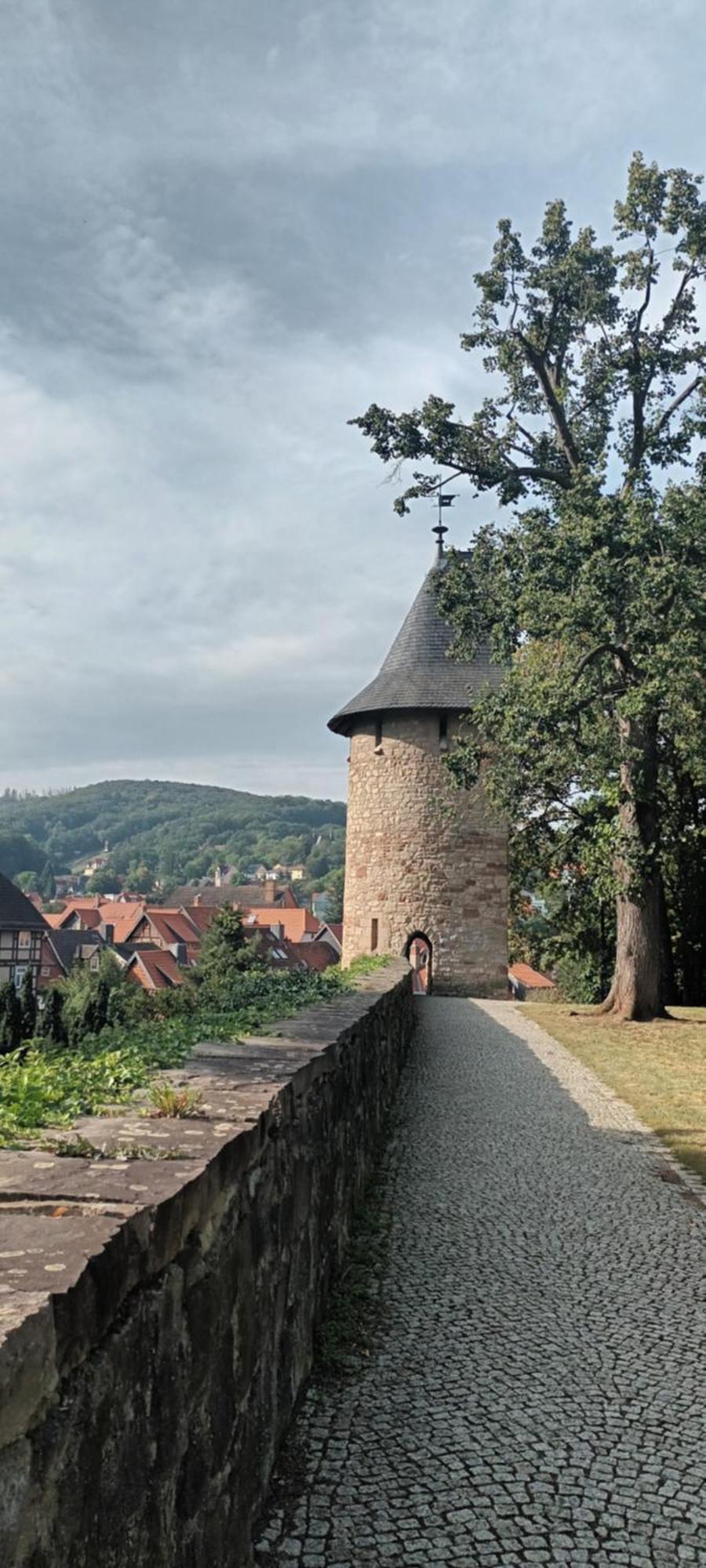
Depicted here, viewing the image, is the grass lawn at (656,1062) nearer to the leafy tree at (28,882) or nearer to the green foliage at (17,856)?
the leafy tree at (28,882)

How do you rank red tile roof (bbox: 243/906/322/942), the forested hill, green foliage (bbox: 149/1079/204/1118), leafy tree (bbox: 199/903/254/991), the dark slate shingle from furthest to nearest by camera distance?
the forested hill
red tile roof (bbox: 243/906/322/942)
the dark slate shingle
leafy tree (bbox: 199/903/254/991)
green foliage (bbox: 149/1079/204/1118)

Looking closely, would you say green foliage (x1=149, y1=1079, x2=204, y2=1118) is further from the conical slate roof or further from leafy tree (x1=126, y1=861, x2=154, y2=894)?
leafy tree (x1=126, y1=861, x2=154, y2=894)

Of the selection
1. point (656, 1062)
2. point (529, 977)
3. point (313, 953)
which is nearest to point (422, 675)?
point (656, 1062)

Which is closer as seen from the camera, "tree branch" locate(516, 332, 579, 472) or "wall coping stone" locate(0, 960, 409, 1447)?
"wall coping stone" locate(0, 960, 409, 1447)

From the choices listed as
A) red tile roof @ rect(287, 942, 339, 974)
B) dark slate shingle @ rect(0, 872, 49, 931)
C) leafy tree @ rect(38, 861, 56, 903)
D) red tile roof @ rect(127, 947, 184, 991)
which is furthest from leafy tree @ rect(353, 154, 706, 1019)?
leafy tree @ rect(38, 861, 56, 903)

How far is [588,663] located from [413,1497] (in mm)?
15313

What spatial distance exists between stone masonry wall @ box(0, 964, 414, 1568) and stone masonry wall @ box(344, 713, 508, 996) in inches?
863

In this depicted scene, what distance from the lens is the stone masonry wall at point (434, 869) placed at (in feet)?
84.6

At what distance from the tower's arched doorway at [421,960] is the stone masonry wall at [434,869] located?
18 cm

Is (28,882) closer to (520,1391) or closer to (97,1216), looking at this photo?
(520,1391)

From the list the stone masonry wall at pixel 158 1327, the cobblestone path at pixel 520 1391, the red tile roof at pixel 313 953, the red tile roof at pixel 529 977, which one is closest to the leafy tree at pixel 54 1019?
the cobblestone path at pixel 520 1391

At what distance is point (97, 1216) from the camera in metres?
1.96

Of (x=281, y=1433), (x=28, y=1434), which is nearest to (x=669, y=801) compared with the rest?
(x=281, y=1433)

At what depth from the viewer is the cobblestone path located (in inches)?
113
